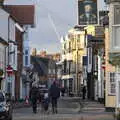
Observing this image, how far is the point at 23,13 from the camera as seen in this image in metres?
80.2

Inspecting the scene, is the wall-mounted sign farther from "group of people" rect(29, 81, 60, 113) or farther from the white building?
the white building

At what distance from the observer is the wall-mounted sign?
3297 centimetres

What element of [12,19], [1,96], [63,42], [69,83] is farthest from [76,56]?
[1,96]

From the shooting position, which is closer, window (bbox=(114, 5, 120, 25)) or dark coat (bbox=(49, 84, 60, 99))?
Answer: window (bbox=(114, 5, 120, 25))

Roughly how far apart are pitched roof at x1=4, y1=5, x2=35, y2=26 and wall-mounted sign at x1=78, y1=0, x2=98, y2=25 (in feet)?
147

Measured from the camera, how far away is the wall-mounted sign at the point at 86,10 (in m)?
33.0

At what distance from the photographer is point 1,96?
3000cm

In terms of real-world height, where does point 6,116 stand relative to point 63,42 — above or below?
below

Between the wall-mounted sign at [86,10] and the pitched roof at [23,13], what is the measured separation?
4488cm

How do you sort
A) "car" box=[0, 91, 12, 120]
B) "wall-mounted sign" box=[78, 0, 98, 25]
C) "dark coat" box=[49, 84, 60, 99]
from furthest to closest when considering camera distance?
"dark coat" box=[49, 84, 60, 99], "wall-mounted sign" box=[78, 0, 98, 25], "car" box=[0, 91, 12, 120]

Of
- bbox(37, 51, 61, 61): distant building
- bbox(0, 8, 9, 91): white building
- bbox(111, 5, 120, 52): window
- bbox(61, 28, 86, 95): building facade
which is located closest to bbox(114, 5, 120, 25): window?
bbox(111, 5, 120, 52): window

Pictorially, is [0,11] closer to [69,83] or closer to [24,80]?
[24,80]

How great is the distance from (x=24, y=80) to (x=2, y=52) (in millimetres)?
16933

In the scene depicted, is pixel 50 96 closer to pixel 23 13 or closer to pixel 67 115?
pixel 67 115
